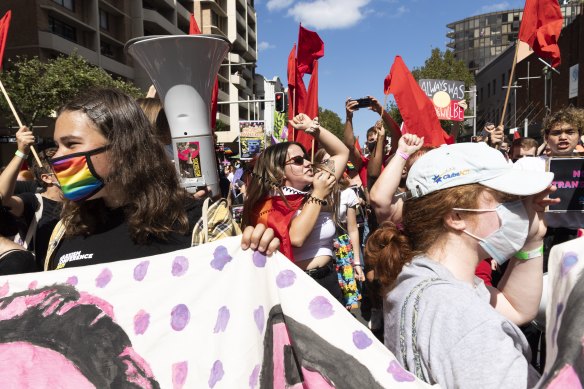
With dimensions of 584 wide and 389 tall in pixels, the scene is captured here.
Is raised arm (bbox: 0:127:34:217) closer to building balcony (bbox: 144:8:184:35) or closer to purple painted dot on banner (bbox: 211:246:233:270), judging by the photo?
purple painted dot on banner (bbox: 211:246:233:270)

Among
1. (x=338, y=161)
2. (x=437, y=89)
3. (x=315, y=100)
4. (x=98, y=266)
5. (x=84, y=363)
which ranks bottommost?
(x=84, y=363)

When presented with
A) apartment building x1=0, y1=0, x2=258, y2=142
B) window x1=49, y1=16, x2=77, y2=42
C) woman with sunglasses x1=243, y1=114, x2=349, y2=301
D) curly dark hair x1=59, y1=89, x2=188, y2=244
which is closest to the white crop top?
woman with sunglasses x1=243, y1=114, x2=349, y2=301

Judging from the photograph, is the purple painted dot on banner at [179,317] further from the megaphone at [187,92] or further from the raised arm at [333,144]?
the raised arm at [333,144]

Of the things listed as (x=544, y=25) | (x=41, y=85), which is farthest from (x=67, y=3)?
(x=544, y=25)

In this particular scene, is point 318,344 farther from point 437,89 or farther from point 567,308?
point 437,89

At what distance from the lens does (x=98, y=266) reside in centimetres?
160

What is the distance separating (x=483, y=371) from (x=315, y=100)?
4240 mm

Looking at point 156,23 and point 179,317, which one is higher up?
point 156,23

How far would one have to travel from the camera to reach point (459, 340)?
1234mm

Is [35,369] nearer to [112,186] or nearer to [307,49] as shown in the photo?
[112,186]

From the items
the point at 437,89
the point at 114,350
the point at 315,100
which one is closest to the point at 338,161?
the point at 315,100

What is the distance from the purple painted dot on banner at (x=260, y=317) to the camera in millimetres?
1484

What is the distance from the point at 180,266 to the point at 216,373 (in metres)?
0.36

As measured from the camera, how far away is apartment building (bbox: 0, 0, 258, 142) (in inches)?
1090
